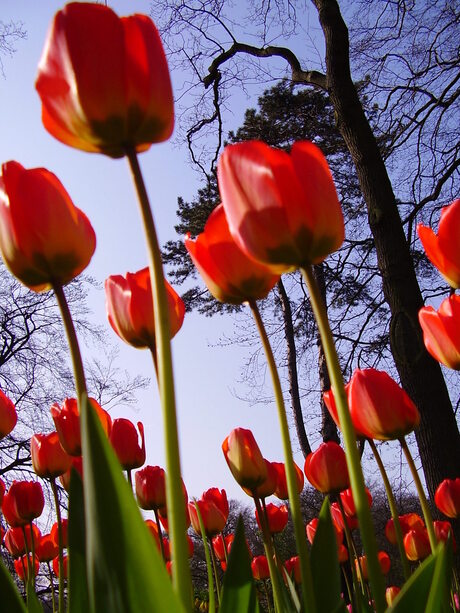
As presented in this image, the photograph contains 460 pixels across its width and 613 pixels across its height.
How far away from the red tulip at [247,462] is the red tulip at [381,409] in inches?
12.0

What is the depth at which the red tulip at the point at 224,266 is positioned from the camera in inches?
29.2

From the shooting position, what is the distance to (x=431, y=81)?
22.6 ft

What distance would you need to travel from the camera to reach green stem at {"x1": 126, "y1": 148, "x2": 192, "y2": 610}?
0.41 m

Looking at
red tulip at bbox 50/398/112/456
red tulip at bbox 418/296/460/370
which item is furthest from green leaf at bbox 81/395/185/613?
red tulip at bbox 418/296/460/370

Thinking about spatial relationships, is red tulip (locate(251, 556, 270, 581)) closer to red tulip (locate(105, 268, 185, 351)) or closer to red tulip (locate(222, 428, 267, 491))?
red tulip (locate(222, 428, 267, 491))

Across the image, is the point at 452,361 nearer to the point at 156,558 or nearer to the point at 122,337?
the point at 122,337

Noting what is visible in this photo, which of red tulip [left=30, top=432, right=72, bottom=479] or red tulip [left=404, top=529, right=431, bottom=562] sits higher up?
red tulip [left=30, top=432, right=72, bottom=479]

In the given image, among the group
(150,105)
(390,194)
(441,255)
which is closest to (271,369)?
(150,105)

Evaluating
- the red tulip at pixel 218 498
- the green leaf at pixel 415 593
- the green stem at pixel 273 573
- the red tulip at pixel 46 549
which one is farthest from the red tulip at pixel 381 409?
the red tulip at pixel 46 549

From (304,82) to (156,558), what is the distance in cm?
714

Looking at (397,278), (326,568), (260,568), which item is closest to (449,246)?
(326,568)

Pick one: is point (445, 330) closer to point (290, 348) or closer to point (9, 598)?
point (9, 598)

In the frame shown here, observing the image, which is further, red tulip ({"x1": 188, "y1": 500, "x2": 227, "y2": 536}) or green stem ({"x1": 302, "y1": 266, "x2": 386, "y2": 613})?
red tulip ({"x1": 188, "y1": 500, "x2": 227, "y2": 536})

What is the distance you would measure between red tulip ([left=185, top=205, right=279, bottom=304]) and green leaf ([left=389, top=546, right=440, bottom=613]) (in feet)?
1.18
